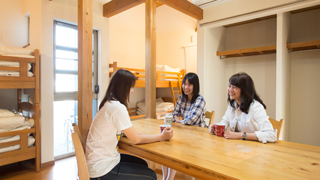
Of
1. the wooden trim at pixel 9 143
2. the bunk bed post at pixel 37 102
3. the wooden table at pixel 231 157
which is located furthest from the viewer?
the bunk bed post at pixel 37 102

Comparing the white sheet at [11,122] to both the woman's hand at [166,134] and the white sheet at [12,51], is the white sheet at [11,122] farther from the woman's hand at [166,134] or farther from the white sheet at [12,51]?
the woman's hand at [166,134]

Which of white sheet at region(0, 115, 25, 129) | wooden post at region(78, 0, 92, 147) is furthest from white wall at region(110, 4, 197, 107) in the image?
wooden post at region(78, 0, 92, 147)

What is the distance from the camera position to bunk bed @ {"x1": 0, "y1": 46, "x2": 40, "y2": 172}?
2.12 metres

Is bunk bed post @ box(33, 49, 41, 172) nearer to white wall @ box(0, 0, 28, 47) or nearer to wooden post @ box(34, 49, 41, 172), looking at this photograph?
wooden post @ box(34, 49, 41, 172)

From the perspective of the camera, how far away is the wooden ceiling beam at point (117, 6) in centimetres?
251

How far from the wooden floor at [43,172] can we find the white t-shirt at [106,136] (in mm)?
1231

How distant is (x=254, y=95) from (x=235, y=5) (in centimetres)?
177

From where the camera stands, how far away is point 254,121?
4.56 feet

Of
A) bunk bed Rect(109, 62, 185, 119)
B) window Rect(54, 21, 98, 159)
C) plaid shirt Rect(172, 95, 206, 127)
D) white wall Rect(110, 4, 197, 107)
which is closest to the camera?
plaid shirt Rect(172, 95, 206, 127)

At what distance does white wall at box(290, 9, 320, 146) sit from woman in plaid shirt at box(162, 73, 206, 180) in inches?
75.1

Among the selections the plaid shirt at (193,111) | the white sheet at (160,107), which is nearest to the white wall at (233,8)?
the plaid shirt at (193,111)

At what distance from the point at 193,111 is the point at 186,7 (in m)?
A: 1.62

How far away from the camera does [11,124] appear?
217 cm

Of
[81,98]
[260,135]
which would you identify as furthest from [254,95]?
[81,98]
